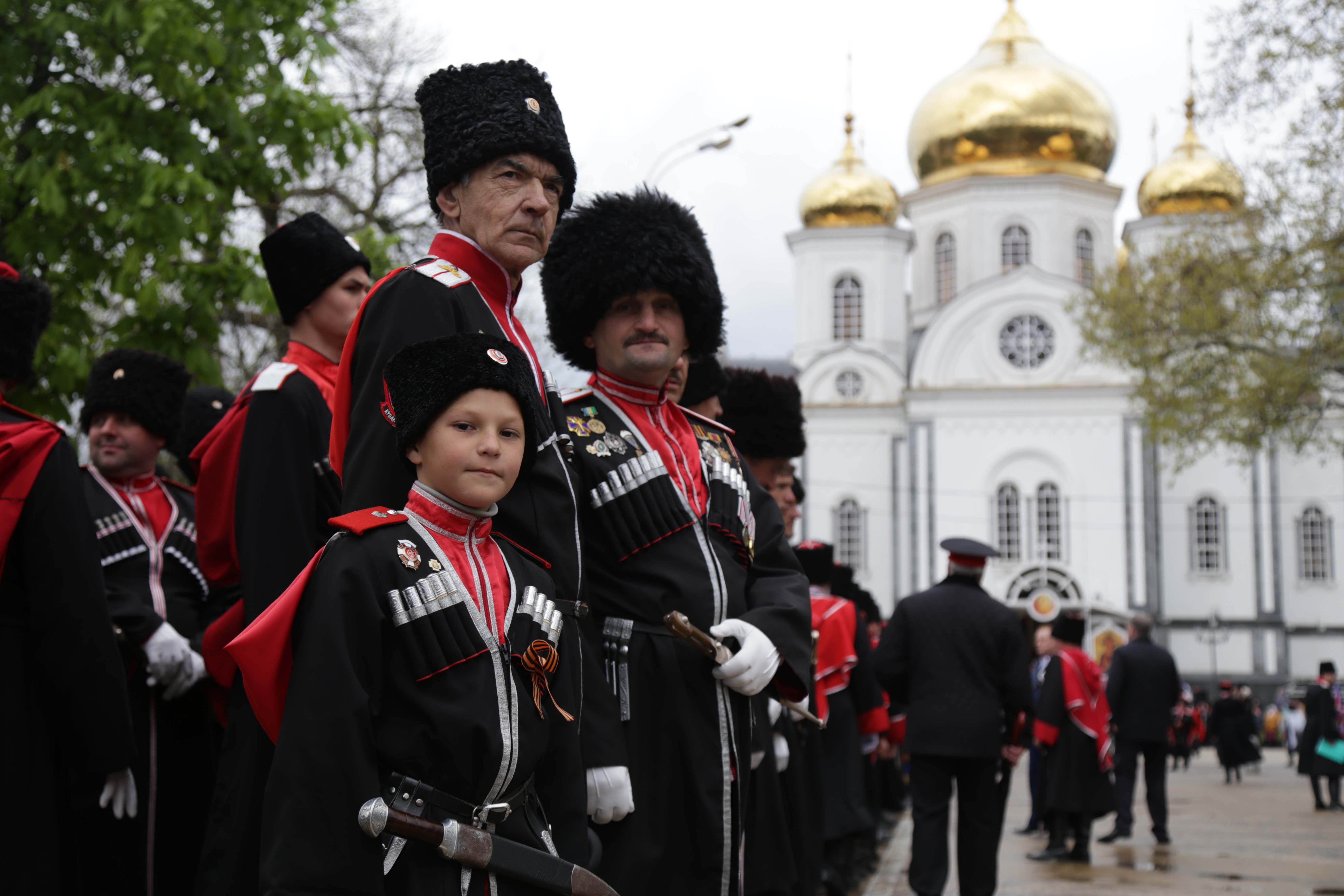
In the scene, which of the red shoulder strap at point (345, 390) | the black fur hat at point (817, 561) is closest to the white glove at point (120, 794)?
the red shoulder strap at point (345, 390)

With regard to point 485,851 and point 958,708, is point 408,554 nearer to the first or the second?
point 485,851

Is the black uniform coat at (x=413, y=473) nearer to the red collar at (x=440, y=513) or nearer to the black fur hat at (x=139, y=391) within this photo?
the red collar at (x=440, y=513)

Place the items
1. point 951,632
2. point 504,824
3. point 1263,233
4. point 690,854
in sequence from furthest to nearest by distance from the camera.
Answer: point 1263,233, point 951,632, point 690,854, point 504,824

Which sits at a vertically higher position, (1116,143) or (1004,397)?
(1116,143)

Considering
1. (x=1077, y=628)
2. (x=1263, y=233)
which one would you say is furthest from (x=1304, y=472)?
(x=1077, y=628)

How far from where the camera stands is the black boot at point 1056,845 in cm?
1116

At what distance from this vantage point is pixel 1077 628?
1191cm

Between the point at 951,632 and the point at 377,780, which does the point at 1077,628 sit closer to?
the point at 951,632

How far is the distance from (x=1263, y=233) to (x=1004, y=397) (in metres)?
22.8

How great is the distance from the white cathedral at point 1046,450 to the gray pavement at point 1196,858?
22.3 m

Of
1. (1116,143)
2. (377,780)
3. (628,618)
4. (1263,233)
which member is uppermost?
(1116,143)

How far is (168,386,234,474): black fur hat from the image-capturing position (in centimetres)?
641

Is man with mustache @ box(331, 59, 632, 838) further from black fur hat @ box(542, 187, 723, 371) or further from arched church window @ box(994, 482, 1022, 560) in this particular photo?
arched church window @ box(994, 482, 1022, 560)

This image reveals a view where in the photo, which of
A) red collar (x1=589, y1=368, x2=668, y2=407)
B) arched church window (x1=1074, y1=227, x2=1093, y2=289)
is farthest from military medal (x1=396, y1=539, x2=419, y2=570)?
arched church window (x1=1074, y1=227, x2=1093, y2=289)
